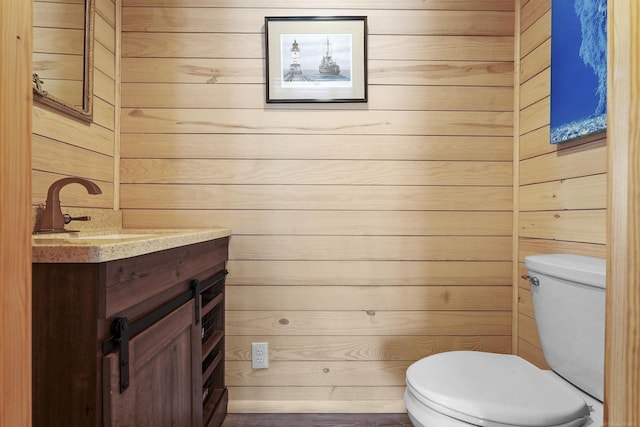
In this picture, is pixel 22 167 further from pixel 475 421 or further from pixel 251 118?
pixel 251 118

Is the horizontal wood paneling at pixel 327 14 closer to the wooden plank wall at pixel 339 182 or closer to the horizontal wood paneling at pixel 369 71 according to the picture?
the wooden plank wall at pixel 339 182

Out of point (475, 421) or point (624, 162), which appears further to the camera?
point (475, 421)

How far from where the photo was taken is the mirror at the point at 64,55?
125 centimetres

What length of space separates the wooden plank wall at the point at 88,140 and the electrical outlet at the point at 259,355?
90 cm

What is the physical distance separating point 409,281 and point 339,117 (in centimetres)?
81

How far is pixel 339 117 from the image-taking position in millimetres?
1766

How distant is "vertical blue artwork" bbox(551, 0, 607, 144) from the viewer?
→ 1.21 metres

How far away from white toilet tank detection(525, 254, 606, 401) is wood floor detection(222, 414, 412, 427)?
2.49 feet

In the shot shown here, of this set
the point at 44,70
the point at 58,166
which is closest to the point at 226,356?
the point at 58,166

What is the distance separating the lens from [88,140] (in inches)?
61.2

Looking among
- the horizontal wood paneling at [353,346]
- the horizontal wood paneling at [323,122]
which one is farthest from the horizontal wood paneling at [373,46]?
the horizontal wood paneling at [353,346]

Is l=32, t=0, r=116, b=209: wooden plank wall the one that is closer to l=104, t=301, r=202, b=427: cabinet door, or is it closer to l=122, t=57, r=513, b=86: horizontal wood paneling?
l=122, t=57, r=513, b=86: horizontal wood paneling

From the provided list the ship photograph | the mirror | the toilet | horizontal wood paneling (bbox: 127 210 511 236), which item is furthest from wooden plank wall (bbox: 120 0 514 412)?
the toilet

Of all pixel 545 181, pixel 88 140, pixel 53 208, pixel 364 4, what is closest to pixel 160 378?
pixel 53 208
